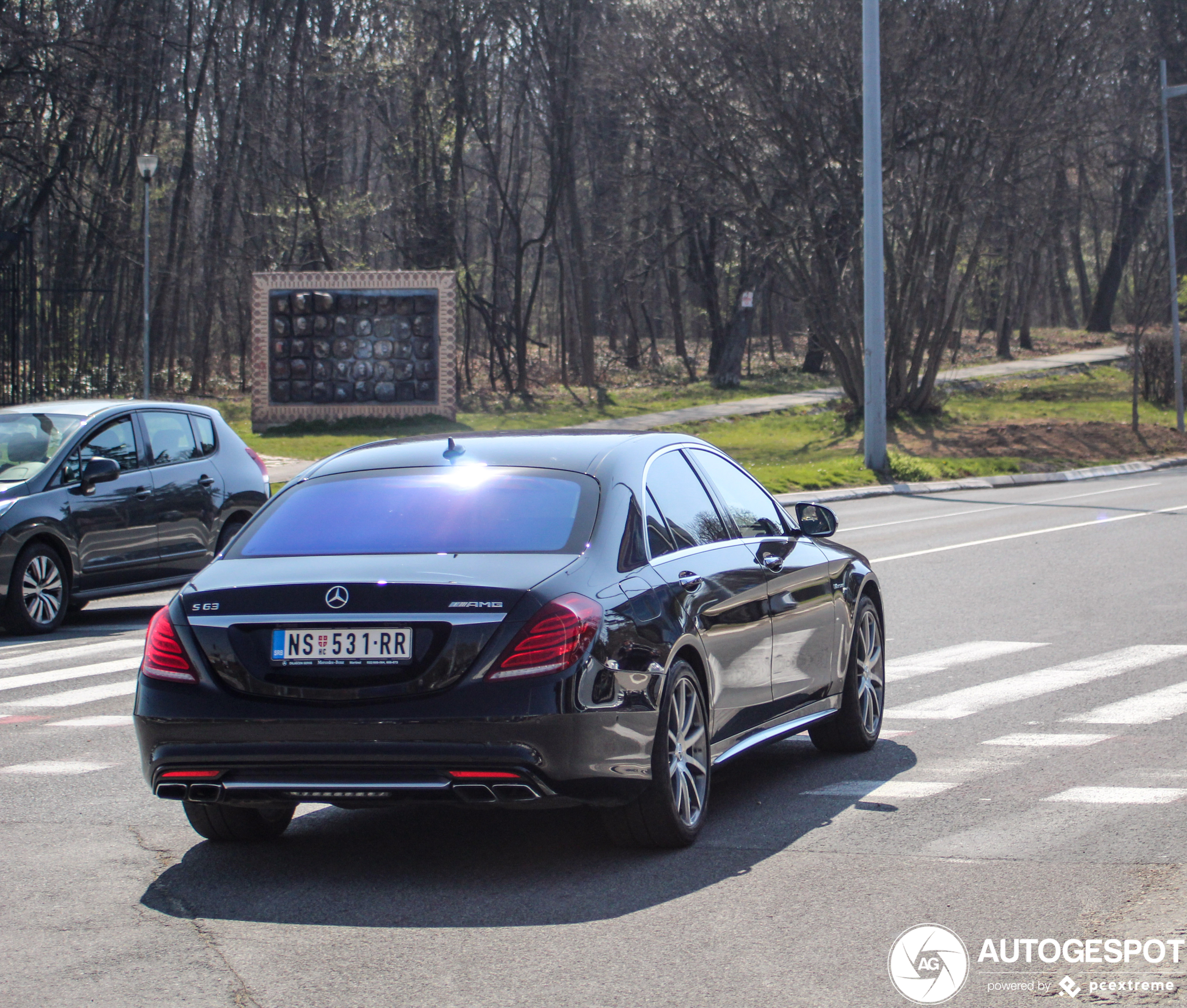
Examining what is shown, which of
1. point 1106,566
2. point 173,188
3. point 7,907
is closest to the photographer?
Answer: point 7,907

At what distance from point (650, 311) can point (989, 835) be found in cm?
6876

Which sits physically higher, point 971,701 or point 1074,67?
point 1074,67

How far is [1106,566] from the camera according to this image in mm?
15906

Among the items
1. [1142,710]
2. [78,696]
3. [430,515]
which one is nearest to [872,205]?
[1142,710]

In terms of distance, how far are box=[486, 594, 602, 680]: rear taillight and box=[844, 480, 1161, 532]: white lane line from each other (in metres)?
15.1

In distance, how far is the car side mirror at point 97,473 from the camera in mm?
12547

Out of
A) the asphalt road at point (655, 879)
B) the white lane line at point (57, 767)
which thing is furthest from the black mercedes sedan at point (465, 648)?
the white lane line at point (57, 767)

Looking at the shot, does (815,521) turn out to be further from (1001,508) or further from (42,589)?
(1001,508)

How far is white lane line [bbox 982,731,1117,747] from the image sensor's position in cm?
775

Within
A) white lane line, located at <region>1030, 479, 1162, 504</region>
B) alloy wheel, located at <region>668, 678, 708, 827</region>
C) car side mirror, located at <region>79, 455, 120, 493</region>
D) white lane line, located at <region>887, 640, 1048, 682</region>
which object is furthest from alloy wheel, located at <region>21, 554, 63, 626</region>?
white lane line, located at <region>1030, 479, 1162, 504</region>

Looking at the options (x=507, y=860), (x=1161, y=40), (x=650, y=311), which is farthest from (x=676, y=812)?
(x=650, y=311)

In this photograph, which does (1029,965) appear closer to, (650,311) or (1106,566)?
(1106,566)

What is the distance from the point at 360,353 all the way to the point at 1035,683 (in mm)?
27700

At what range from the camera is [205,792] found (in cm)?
546
